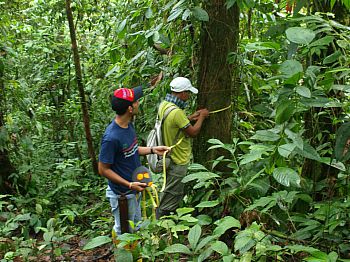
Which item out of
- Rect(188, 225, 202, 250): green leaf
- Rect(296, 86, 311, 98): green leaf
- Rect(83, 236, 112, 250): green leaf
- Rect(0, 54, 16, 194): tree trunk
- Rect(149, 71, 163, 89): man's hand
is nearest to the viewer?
Rect(296, 86, 311, 98): green leaf

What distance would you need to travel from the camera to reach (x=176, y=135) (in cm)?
422

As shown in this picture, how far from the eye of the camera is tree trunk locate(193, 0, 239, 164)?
11.6ft

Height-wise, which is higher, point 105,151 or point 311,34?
point 311,34

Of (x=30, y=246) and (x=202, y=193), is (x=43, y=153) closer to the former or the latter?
(x=30, y=246)

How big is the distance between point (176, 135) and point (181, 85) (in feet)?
1.65

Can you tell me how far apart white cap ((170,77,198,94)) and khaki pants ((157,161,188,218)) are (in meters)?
0.74

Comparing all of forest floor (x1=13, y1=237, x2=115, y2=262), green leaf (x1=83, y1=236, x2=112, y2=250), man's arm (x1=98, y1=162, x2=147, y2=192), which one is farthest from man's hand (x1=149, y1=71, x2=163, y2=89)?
green leaf (x1=83, y1=236, x2=112, y2=250)

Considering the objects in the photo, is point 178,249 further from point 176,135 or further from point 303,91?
point 176,135

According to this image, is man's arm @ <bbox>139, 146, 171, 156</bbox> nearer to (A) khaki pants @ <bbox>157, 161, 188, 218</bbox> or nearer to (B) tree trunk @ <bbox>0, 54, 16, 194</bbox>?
(A) khaki pants @ <bbox>157, 161, 188, 218</bbox>

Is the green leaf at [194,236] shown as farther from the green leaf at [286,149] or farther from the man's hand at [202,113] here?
the man's hand at [202,113]

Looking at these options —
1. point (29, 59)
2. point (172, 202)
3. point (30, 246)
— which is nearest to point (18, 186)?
point (30, 246)

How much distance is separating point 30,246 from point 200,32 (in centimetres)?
237

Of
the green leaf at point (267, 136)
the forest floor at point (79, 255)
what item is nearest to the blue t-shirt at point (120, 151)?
the forest floor at point (79, 255)

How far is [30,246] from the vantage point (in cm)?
395
